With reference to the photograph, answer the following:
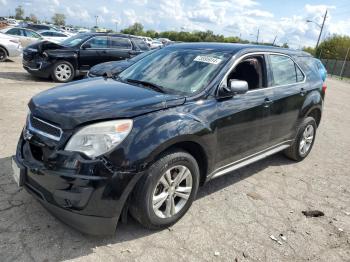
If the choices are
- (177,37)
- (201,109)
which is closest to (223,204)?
(201,109)

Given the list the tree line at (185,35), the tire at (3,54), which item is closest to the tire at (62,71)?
the tire at (3,54)

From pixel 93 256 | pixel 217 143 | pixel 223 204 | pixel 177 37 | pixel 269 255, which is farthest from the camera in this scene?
pixel 177 37

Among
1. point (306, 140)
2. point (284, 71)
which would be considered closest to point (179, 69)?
point (284, 71)

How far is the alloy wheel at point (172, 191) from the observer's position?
3242mm

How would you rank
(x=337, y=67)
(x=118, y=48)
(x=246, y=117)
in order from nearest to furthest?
(x=246, y=117)
(x=118, y=48)
(x=337, y=67)

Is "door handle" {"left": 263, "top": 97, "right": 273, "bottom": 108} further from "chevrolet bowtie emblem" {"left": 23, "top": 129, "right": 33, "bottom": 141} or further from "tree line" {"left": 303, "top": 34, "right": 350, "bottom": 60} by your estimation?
"tree line" {"left": 303, "top": 34, "right": 350, "bottom": 60}

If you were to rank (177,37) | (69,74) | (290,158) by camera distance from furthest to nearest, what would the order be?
(177,37) < (69,74) < (290,158)

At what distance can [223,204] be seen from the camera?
4.05 meters

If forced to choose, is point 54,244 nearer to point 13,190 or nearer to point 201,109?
point 13,190

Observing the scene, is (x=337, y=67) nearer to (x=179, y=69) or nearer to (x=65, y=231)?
(x=179, y=69)

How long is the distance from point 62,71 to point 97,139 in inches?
354

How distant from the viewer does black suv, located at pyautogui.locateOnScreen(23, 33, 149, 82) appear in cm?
1072

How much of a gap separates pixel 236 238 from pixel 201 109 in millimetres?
1342

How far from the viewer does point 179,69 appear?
13.4 feet
